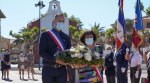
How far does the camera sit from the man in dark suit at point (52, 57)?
814 centimetres

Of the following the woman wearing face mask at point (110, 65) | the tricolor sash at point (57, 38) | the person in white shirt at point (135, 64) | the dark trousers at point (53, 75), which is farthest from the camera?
the woman wearing face mask at point (110, 65)

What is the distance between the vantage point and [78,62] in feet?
26.2

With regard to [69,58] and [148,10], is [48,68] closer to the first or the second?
[69,58]

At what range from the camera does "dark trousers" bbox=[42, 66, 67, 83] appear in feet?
26.6

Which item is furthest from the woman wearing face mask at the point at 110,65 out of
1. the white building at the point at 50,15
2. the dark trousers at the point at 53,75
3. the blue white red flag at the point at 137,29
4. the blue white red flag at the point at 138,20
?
the white building at the point at 50,15

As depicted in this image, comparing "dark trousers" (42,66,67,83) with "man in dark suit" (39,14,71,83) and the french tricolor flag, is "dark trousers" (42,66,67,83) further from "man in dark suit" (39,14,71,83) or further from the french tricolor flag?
the french tricolor flag

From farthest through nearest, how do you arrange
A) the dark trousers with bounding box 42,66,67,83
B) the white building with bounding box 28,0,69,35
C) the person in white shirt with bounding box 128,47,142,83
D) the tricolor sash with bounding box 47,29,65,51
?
the white building with bounding box 28,0,69,35, the person in white shirt with bounding box 128,47,142,83, the tricolor sash with bounding box 47,29,65,51, the dark trousers with bounding box 42,66,67,83

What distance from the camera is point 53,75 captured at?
8.14m

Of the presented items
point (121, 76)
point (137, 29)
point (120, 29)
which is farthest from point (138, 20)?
point (121, 76)

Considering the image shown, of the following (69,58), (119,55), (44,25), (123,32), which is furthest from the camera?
(44,25)

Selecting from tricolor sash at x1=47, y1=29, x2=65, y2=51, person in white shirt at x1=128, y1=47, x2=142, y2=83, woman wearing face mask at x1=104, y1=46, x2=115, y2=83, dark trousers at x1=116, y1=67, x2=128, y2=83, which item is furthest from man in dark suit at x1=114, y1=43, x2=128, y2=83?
tricolor sash at x1=47, y1=29, x2=65, y2=51

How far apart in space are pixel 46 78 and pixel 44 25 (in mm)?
73030

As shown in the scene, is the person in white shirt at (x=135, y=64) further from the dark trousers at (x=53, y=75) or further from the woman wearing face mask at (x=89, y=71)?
the dark trousers at (x=53, y=75)

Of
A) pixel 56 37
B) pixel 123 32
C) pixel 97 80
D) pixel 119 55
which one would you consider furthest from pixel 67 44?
pixel 123 32
